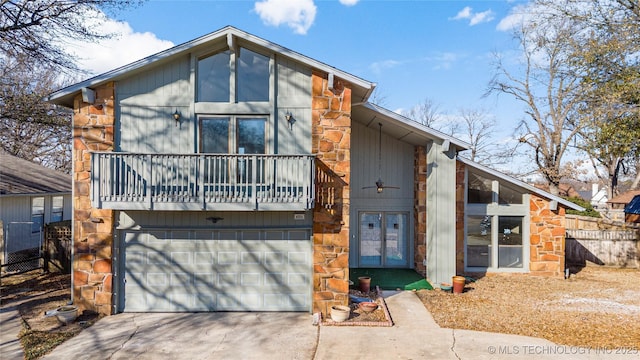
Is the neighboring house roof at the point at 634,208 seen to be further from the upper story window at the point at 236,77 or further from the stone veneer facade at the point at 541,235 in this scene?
the upper story window at the point at 236,77

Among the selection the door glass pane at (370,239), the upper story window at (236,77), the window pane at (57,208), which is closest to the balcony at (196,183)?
the upper story window at (236,77)

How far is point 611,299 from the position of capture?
31.4 ft

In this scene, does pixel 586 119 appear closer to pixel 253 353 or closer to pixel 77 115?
pixel 253 353

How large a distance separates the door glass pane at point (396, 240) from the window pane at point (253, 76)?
631cm

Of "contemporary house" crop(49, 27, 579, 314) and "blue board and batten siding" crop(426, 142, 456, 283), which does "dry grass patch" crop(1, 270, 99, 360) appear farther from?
"blue board and batten siding" crop(426, 142, 456, 283)

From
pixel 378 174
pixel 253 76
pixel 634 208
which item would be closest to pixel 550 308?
pixel 378 174

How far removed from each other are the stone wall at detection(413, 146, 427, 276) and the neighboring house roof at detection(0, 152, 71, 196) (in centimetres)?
1454

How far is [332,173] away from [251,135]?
223cm

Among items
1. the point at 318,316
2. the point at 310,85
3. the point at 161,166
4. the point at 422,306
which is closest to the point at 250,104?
the point at 310,85

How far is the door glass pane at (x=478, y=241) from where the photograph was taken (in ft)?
38.6

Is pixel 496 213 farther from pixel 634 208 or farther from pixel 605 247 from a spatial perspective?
pixel 634 208

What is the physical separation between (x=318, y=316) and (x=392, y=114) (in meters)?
5.79

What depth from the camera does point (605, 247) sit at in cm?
1390

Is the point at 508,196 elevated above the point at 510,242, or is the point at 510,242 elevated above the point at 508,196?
the point at 508,196
